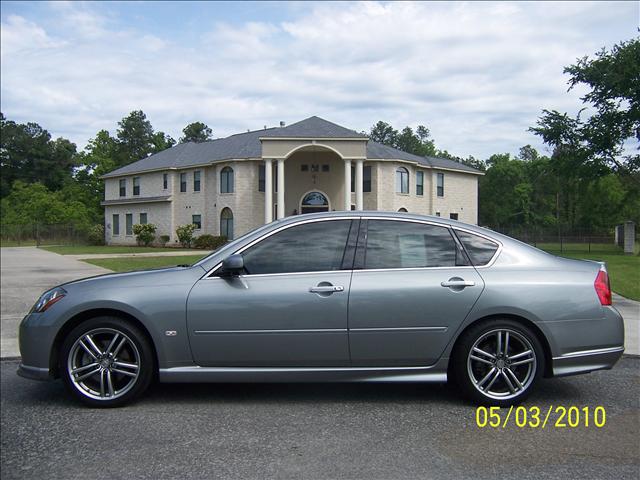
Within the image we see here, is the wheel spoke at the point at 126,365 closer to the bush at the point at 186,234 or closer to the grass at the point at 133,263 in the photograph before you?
the grass at the point at 133,263

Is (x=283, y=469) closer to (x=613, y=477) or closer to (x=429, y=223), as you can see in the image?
(x=613, y=477)

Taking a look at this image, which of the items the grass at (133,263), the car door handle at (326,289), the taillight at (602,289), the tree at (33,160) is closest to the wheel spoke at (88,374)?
the car door handle at (326,289)

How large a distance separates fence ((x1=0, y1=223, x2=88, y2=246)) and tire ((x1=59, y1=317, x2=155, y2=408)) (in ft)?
161

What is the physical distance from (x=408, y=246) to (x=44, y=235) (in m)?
53.6

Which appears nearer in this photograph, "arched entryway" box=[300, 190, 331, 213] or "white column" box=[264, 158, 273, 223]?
"white column" box=[264, 158, 273, 223]

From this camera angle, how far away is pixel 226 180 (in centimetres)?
3900

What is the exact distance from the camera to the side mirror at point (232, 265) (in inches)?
185

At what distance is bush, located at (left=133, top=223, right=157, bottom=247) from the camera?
42.6m

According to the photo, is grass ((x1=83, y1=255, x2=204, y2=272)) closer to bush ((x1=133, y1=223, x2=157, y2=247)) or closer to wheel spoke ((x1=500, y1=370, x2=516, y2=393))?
wheel spoke ((x1=500, y1=370, x2=516, y2=393))

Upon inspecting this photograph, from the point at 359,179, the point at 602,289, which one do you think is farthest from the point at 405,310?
the point at 359,179

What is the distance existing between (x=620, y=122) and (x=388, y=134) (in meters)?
79.1

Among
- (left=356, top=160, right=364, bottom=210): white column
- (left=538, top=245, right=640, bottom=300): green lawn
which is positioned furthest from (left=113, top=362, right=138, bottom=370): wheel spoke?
(left=356, top=160, right=364, bottom=210): white column

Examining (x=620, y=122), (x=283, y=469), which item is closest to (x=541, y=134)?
(x=620, y=122)

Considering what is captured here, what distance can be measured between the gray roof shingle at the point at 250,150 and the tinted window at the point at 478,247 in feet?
99.2
